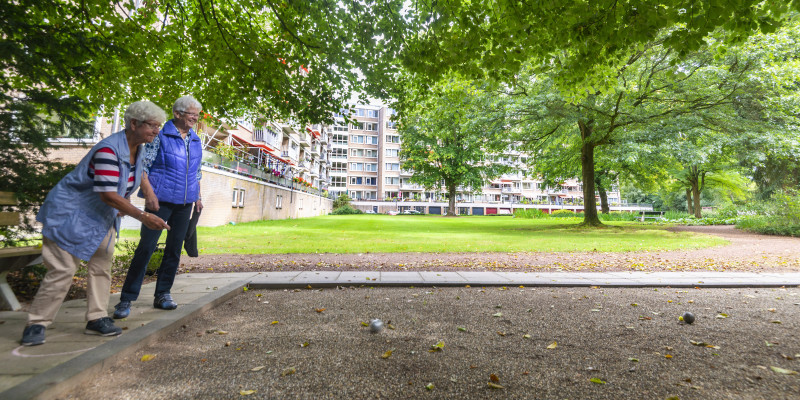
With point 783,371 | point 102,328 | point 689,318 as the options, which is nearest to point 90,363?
point 102,328

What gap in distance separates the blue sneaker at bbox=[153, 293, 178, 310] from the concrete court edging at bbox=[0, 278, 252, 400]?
96 mm

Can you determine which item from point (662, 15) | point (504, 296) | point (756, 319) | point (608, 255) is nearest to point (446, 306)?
point (504, 296)

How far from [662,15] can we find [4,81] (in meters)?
7.90

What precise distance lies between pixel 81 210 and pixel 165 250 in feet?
4.07

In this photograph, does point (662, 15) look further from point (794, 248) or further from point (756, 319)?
point (794, 248)

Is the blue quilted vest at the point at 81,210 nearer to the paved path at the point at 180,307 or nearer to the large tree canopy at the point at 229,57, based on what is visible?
the paved path at the point at 180,307

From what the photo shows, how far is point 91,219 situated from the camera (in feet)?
9.48

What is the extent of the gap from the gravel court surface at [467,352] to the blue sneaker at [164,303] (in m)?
0.32

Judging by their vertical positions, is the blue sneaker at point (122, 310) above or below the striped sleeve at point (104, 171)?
below

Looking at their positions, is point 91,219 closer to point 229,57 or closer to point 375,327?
point 375,327

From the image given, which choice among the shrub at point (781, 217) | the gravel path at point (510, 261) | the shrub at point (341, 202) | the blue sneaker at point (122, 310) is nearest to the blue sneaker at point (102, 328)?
the blue sneaker at point (122, 310)

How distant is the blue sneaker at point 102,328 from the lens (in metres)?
3.05

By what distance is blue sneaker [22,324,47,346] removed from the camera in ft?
8.93

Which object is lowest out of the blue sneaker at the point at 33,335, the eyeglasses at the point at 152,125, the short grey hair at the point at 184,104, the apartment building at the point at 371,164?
the blue sneaker at the point at 33,335
